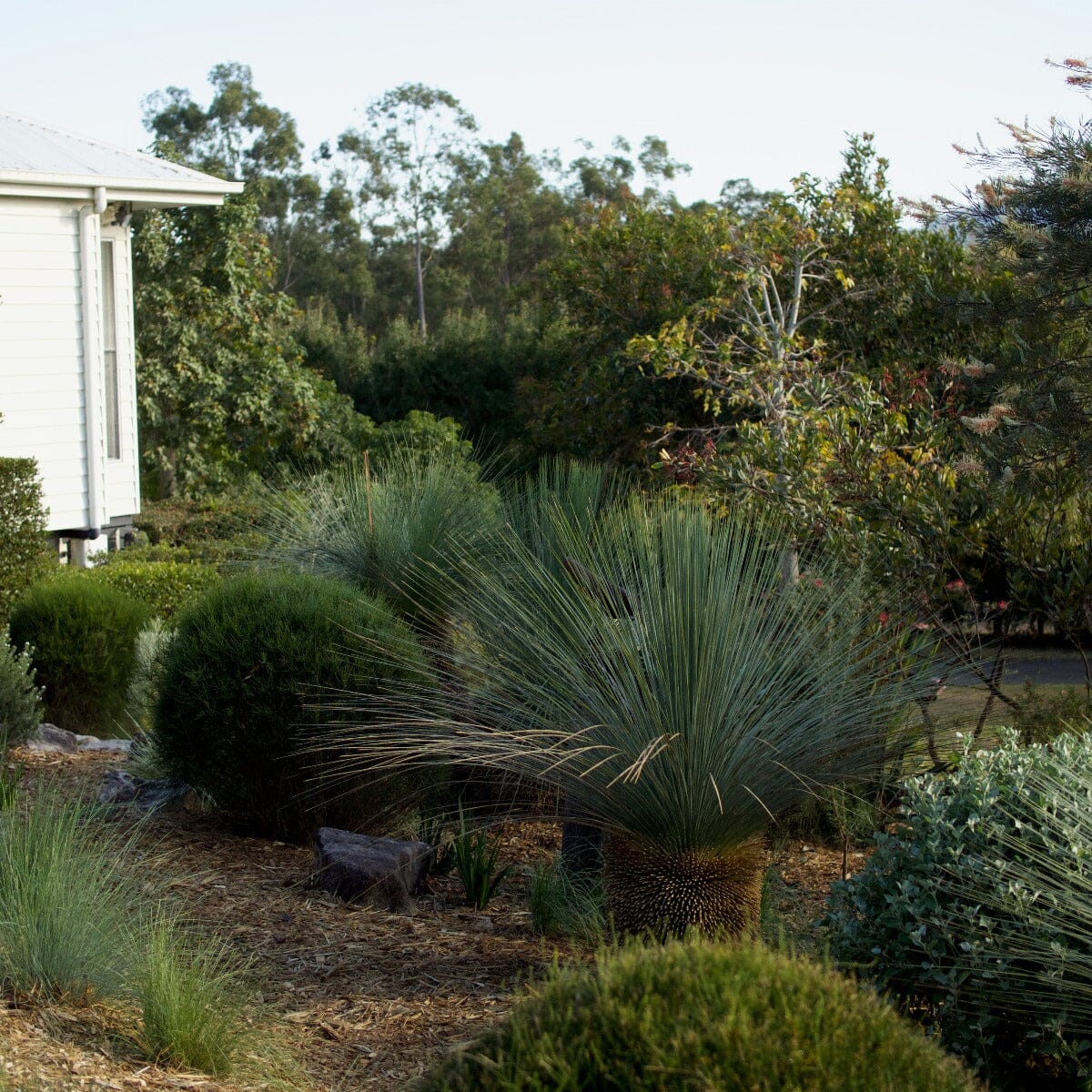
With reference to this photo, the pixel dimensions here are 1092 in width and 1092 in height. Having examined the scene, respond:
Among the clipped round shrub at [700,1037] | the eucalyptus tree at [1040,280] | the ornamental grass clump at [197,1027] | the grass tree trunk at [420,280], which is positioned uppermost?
the grass tree trunk at [420,280]

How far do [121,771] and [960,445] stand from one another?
5007mm

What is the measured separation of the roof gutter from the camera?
11.3m

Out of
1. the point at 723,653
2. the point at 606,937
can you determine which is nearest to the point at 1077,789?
the point at 723,653

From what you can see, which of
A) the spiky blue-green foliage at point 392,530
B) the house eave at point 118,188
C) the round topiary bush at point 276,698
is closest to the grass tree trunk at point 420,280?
the house eave at point 118,188

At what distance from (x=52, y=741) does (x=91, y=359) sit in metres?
5.28

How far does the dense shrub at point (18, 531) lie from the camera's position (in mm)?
8406

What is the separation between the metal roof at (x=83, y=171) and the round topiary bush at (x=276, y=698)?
7156 millimetres

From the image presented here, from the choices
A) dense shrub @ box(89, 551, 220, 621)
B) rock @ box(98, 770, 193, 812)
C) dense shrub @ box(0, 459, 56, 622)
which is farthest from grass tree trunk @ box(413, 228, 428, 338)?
rock @ box(98, 770, 193, 812)

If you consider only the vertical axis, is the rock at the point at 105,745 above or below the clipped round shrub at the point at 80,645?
below

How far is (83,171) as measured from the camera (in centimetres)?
1121

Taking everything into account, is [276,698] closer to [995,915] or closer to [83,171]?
[995,915]

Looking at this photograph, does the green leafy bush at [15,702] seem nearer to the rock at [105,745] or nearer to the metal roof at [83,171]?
the rock at [105,745]

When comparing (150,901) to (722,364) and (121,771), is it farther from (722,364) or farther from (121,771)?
(722,364)

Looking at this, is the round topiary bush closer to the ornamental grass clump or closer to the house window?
the ornamental grass clump
